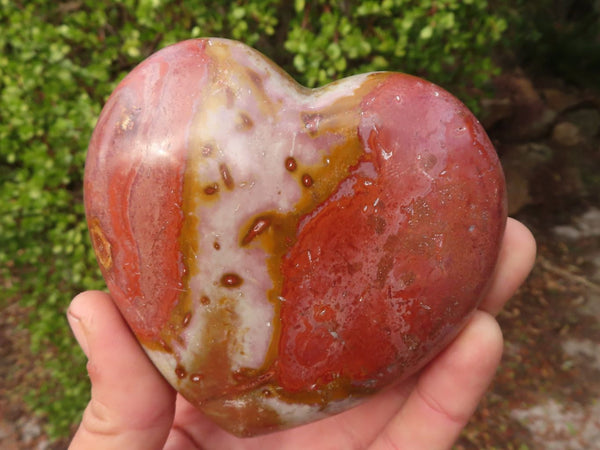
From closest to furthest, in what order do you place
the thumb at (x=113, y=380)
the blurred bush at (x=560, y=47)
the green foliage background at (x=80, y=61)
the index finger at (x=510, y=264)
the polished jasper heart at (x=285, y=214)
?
the polished jasper heart at (x=285, y=214) → the thumb at (x=113, y=380) → the index finger at (x=510, y=264) → the green foliage background at (x=80, y=61) → the blurred bush at (x=560, y=47)

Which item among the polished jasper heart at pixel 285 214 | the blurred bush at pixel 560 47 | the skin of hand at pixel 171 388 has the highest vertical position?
the polished jasper heart at pixel 285 214

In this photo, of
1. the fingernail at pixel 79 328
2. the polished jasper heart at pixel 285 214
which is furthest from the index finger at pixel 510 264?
the fingernail at pixel 79 328

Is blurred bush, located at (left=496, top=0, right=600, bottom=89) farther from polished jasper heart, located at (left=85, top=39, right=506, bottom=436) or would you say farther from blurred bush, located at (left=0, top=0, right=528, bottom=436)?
polished jasper heart, located at (left=85, top=39, right=506, bottom=436)

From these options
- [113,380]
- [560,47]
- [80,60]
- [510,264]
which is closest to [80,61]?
[80,60]

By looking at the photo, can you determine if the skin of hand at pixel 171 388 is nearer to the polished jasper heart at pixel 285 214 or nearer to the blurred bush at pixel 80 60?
the polished jasper heart at pixel 285 214

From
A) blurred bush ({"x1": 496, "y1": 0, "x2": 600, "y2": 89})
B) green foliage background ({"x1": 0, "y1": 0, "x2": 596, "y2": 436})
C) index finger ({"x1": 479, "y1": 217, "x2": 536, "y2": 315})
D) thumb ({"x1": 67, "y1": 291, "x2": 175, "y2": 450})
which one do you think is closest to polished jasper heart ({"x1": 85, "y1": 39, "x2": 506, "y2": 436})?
thumb ({"x1": 67, "y1": 291, "x2": 175, "y2": 450})

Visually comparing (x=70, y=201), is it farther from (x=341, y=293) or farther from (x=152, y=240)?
(x=341, y=293)

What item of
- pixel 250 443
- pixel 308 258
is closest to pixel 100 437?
pixel 250 443
